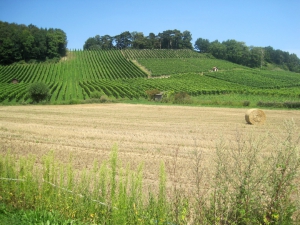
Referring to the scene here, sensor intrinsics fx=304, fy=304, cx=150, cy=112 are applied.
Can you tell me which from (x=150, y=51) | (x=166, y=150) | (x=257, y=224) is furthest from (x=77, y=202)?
(x=150, y=51)

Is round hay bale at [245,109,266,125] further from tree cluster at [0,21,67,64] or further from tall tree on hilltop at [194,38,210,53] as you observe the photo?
tall tree on hilltop at [194,38,210,53]

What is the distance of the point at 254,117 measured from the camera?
22.8m

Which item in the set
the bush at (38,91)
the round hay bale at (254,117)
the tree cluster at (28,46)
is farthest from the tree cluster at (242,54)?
the round hay bale at (254,117)

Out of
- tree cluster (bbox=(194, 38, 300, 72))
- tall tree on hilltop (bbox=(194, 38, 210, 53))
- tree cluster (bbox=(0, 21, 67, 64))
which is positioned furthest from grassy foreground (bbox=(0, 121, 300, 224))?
tall tree on hilltop (bbox=(194, 38, 210, 53))

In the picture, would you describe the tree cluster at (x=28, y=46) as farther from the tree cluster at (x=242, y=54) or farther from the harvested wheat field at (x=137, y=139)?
the harvested wheat field at (x=137, y=139)

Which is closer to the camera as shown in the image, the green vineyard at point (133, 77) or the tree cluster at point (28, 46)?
the green vineyard at point (133, 77)

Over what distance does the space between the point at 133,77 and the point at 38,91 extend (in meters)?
44.1

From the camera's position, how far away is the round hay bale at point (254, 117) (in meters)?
22.7

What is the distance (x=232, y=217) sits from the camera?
6312mm

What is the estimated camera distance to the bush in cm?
4391

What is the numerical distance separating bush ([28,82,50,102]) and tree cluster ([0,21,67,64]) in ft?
219

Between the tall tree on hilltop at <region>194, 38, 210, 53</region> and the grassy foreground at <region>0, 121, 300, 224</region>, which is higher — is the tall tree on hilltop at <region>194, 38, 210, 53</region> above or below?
above

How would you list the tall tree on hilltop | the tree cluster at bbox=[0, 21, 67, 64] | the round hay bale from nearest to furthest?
the round hay bale, the tree cluster at bbox=[0, 21, 67, 64], the tall tree on hilltop

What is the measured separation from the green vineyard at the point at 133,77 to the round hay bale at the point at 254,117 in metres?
31.7
